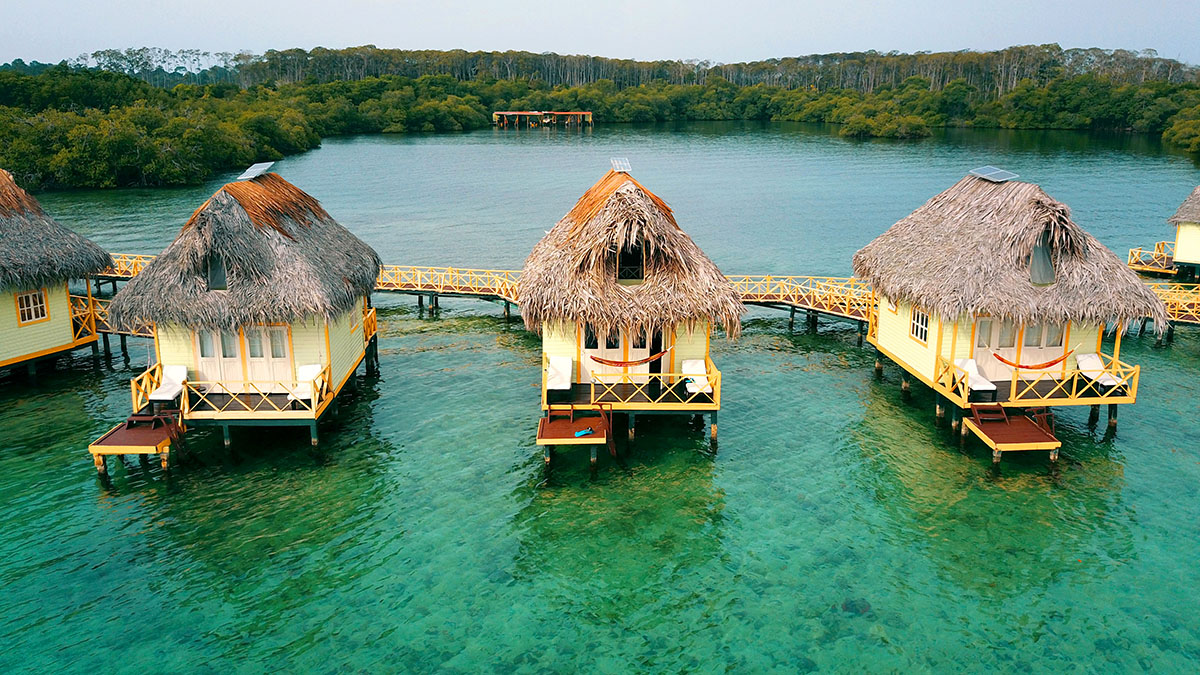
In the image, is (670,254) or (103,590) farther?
(670,254)

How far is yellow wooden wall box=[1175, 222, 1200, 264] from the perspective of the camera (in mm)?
38812

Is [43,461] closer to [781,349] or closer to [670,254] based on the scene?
[670,254]

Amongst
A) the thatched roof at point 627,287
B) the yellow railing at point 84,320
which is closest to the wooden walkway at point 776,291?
the yellow railing at point 84,320

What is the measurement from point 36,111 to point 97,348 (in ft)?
236

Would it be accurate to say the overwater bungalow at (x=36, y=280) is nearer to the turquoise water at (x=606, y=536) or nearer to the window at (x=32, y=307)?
the window at (x=32, y=307)

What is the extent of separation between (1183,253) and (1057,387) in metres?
23.9

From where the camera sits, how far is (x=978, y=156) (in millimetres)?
96250

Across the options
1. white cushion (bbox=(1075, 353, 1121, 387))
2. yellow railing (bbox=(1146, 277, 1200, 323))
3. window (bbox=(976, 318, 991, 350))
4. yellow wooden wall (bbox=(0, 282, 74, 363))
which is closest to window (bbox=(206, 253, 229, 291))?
yellow wooden wall (bbox=(0, 282, 74, 363))

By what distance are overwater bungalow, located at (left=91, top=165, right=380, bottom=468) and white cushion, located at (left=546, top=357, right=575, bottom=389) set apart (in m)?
5.85

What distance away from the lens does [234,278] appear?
22141 millimetres

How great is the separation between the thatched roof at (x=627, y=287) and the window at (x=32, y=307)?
52.2ft

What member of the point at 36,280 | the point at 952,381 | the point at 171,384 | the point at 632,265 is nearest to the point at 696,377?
the point at 632,265

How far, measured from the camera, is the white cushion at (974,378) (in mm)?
21889

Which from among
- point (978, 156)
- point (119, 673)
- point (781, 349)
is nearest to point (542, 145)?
point (978, 156)
